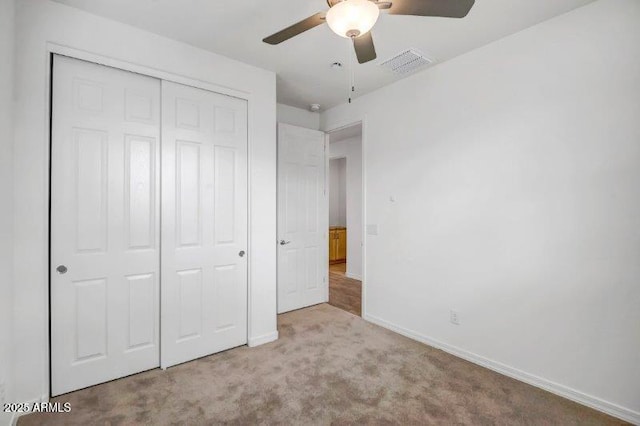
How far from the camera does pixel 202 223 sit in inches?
104

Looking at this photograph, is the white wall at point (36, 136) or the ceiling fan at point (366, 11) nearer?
the ceiling fan at point (366, 11)

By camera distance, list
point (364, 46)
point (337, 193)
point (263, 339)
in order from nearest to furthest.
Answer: point (364, 46)
point (263, 339)
point (337, 193)

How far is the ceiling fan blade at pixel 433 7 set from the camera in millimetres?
1356

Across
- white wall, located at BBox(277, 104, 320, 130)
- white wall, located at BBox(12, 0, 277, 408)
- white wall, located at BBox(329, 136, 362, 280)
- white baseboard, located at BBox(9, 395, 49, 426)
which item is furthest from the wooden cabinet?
white baseboard, located at BBox(9, 395, 49, 426)

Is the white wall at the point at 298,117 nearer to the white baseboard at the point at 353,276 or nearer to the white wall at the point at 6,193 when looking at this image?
the white wall at the point at 6,193

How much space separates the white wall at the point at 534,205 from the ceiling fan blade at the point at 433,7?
1264 millimetres

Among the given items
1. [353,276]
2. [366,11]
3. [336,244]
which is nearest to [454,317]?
[366,11]

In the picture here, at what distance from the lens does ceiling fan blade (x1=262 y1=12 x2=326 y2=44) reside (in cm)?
147

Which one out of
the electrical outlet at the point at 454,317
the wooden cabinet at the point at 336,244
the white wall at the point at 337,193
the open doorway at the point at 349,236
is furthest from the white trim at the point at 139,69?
the white wall at the point at 337,193

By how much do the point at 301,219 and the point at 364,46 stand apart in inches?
101

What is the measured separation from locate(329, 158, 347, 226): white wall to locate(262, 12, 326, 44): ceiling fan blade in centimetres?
606

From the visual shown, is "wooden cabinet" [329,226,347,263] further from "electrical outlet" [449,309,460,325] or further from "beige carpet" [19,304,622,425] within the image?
→ "electrical outlet" [449,309,460,325]

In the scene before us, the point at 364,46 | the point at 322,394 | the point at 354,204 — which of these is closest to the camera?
the point at 364,46

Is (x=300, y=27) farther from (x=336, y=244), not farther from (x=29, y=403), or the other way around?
(x=336, y=244)
